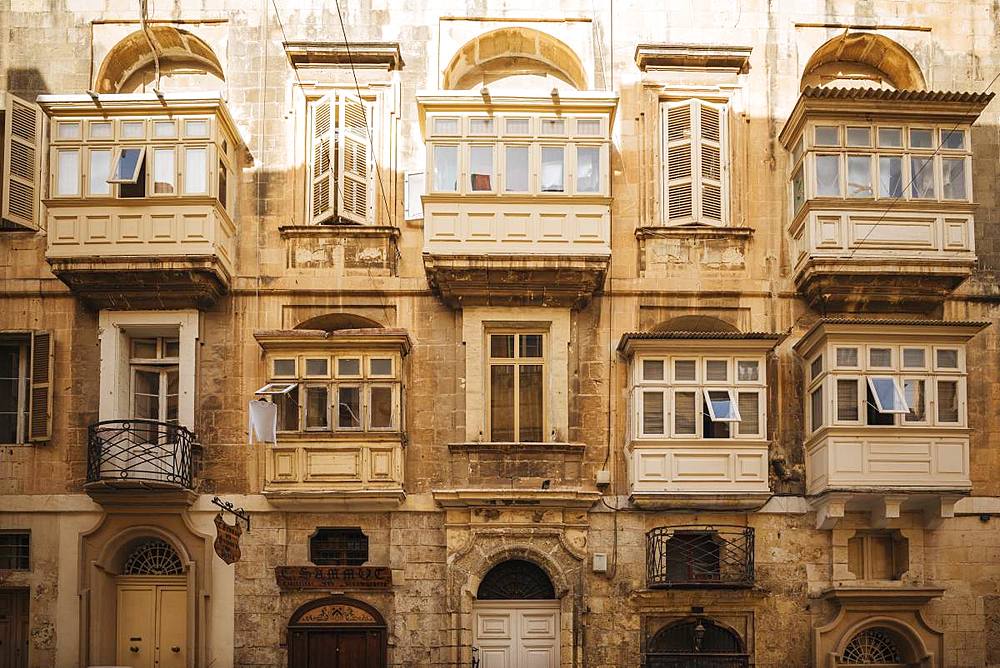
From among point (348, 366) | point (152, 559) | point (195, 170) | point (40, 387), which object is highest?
point (195, 170)

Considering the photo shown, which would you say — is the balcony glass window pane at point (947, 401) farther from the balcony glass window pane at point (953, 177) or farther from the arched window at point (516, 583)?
the arched window at point (516, 583)

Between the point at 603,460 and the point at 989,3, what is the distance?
37.6 feet

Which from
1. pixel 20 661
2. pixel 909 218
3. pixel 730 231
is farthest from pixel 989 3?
pixel 20 661

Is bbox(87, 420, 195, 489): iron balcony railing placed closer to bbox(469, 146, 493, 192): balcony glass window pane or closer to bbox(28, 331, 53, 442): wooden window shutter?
bbox(28, 331, 53, 442): wooden window shutter

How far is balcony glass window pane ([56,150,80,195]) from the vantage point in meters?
24.5

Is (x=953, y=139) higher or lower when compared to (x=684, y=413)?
higher

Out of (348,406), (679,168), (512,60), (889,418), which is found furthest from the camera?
(512,60)

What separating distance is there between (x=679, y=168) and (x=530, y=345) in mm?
4280

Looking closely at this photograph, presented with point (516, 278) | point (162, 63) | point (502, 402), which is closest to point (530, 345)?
point (502, 402)

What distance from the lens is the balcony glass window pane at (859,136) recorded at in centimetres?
2478

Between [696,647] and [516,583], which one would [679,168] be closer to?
[516,583]

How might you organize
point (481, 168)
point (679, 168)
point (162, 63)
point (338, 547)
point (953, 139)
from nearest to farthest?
point (338, 547) → point (481, 168) → point (953, 139) → point (679, 168) → point (162, 63)

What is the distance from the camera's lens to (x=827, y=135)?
24.7 meters

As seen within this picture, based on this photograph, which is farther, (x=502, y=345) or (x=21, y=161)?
(x=21, y=161)
